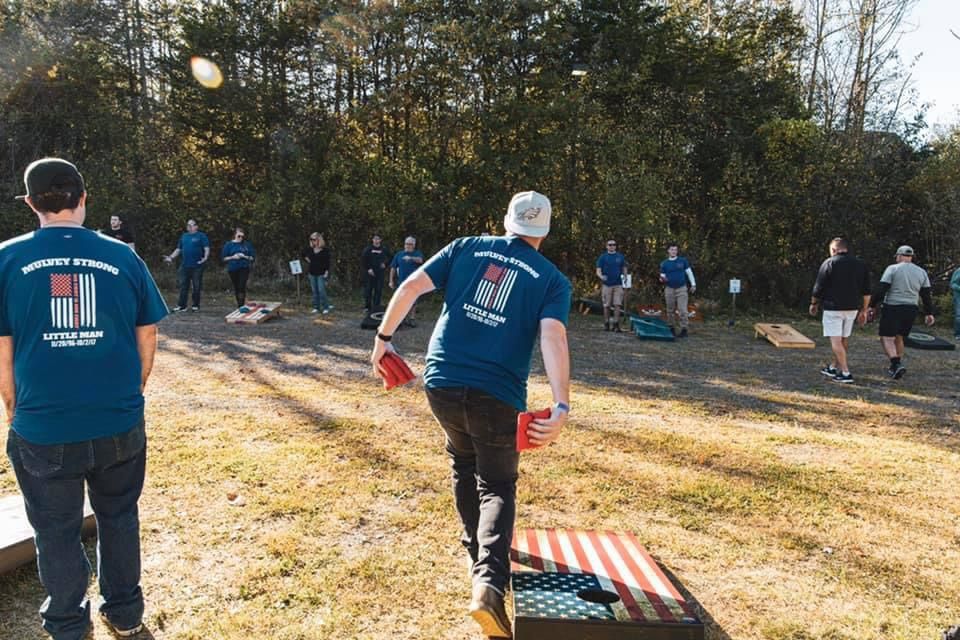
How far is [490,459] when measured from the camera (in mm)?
2941

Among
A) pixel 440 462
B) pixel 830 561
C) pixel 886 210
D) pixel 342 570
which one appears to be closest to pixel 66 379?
pixel 342 570

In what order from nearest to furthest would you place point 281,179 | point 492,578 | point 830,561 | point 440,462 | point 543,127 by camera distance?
point 492,578, point 830,561, point 440,462, point 543,127, point 281,179

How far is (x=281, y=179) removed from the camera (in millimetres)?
17422

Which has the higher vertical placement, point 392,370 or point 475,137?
point 475,137

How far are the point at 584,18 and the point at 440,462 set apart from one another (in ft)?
48.3

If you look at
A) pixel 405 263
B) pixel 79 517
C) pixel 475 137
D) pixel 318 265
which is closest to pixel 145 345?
pixel 79 517

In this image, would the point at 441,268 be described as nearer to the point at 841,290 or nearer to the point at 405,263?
the point at 841,290

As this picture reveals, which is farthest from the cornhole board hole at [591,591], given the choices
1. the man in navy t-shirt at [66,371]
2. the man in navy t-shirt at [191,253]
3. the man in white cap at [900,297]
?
the man in navy t-shirt at [191,253]

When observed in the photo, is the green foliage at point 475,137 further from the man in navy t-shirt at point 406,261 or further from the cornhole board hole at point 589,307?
the man in navy t-shirt at point 406,261

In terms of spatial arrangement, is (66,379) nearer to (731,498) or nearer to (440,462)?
(440,462)

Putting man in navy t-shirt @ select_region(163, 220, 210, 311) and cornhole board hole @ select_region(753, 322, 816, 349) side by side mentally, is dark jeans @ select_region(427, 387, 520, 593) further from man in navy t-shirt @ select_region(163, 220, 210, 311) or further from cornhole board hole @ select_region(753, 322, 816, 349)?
man in navy t-shirt @ select_region(163, 220, 210, 311)

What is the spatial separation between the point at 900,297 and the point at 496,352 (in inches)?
325

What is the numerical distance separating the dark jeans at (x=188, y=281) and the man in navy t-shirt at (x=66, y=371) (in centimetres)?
1138

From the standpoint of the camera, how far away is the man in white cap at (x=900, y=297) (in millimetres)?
8844
